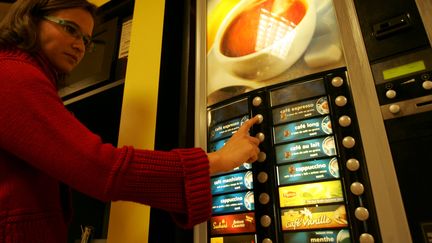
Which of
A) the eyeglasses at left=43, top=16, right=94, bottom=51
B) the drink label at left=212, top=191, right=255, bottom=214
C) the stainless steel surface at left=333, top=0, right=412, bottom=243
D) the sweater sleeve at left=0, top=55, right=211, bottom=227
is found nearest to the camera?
the sweater sleeve at left=0, top=55, right=211, bottom=227

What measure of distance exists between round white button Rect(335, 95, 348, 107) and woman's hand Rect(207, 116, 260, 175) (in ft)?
0.71

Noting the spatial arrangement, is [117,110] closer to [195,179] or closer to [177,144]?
[177,144]

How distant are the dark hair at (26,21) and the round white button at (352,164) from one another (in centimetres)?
72

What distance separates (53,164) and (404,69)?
728 millimetres

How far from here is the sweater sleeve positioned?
55 cm

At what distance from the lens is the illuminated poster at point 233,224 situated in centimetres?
85

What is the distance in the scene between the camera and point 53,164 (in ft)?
1.79

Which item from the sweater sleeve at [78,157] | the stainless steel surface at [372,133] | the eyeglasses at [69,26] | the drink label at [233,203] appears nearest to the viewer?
the sweater sleeve at [78,157]

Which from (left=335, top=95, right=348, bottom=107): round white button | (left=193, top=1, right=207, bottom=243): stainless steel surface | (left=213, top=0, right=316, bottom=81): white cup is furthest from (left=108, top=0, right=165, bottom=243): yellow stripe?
(left=335, top=95, right=348, bottom=107): round white button

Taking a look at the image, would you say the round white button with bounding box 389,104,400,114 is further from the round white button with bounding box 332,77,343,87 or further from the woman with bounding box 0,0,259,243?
the woman with bounding box 0,0,259,243

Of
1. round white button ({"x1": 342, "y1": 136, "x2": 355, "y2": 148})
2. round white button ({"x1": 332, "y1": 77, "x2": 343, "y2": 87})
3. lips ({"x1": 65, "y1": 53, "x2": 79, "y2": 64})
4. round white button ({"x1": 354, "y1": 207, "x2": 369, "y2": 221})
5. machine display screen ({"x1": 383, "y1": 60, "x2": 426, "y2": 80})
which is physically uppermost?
lips ({"x1": 65, "y1": 53, "x2": 79, "y2": 64})

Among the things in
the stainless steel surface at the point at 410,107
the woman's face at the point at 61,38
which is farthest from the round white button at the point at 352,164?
the woman's face at the point at 61,38

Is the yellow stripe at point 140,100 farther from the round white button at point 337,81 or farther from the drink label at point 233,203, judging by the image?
the round white button at point 337,81

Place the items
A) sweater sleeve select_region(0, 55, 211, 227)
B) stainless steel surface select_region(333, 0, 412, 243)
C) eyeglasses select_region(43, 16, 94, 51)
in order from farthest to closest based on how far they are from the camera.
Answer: eyeglasses select_region(43, 16, 94, 51)
stainless steel surface select_region(333, 0, 412, 243)
sweater sleeve select_region(0, 55, 211, 227)
